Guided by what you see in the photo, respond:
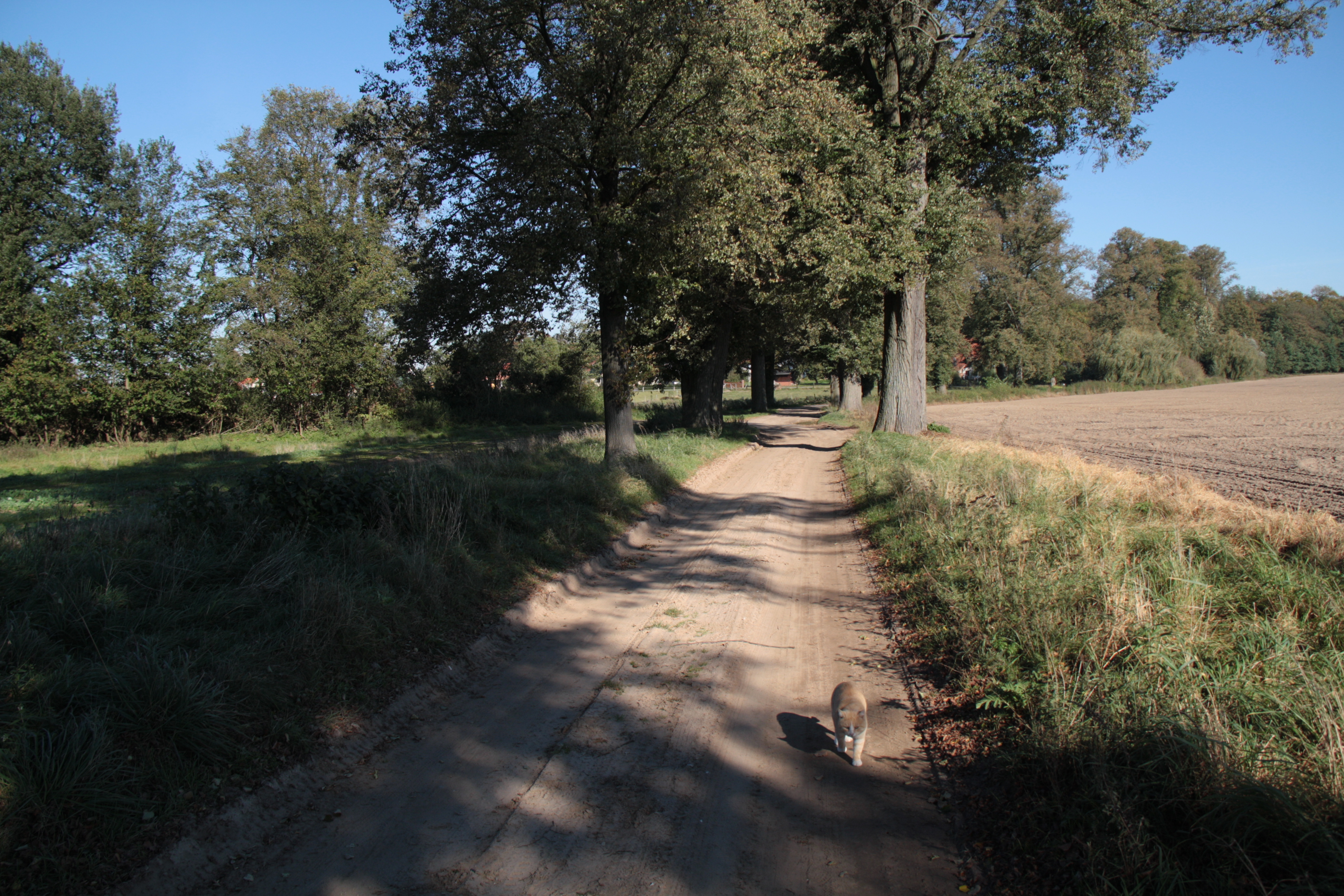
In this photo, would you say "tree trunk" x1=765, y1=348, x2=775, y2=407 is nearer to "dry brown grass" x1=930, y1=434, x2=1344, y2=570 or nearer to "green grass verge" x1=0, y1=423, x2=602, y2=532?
"green grass verge" x1=0, y1=423, x2=602, y2=532

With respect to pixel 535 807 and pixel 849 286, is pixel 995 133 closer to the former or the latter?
pixel 849 286

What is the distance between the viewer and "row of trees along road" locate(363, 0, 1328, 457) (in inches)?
478

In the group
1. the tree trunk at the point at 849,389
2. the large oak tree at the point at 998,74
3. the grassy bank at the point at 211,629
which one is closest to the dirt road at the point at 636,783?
the grassy bank at the point at 211,629

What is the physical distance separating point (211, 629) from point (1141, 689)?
19.4 ft

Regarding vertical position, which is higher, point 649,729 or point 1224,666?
point 1224,666

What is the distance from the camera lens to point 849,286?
19297mm

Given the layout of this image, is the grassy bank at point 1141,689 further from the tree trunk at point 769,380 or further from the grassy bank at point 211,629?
the tree trunk at point 769,380

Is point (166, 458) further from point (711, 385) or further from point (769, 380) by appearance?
point (769, 380)

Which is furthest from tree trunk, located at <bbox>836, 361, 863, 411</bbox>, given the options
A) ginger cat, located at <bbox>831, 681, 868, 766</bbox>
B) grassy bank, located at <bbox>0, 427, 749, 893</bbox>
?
ginger cat, located at <bbox>831, 681, 868, 766</bbox>

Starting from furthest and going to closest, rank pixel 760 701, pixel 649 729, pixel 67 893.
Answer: pixel 760 701
pixel 649 729
pixel 67 893

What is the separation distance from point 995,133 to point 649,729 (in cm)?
1983

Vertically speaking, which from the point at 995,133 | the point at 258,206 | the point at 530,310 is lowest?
the point at 530,310

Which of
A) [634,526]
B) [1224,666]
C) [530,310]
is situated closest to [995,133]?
[530,310]

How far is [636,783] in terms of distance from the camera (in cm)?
397
